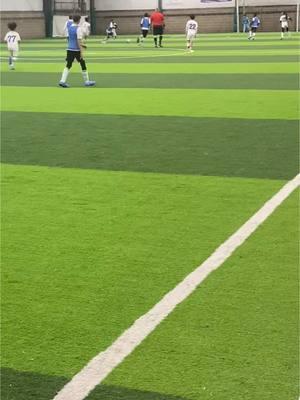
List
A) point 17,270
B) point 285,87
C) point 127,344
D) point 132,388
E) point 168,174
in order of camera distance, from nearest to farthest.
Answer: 1. point 132,388
2. point 127,344
3. point 17,270
4. point 168,174
5. point 285,87

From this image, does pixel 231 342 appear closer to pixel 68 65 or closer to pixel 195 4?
pixel 68 65

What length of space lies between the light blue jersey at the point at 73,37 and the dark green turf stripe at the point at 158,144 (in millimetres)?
5983

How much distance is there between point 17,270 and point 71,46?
46.3 feet

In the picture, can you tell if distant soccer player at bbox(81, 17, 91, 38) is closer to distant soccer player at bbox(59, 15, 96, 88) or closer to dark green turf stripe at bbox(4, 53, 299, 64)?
dark green turf stripe at bbox(4, 53, 299, 64)

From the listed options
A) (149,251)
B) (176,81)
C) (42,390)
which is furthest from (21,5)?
(42,390)

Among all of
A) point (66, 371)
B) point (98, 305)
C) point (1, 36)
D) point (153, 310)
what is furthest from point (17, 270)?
point (1, 36)

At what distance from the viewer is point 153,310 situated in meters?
4.43

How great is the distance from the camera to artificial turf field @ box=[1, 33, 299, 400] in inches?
146

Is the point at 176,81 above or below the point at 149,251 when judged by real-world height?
above

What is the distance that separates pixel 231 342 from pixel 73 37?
15.7 metres

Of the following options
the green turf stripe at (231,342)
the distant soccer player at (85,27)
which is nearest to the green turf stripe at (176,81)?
the distant soccer player at (85,27)

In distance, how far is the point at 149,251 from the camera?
219 inches

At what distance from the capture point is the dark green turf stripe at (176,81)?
17.9 meters

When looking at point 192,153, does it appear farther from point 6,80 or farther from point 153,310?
point 6,80
